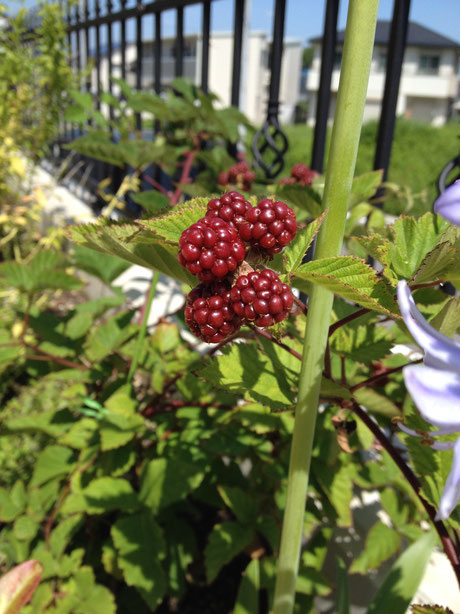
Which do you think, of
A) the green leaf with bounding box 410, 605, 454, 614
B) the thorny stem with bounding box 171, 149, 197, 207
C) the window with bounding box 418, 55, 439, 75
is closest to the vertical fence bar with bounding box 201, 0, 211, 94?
the thorny stem with bounding box 171, 149, 197, 207

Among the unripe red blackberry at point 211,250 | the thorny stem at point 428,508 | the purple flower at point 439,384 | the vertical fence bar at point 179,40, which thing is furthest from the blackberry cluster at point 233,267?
the vertical fence bar at point 179,40

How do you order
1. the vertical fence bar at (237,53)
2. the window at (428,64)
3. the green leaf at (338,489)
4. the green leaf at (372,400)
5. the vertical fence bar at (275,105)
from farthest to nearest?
1. the window at (428,64)
2. the vertical fence bar at (237,53)
3. the vertical fence bar at (275,105)
4. the green leaf at (338,489)
5. the green leaf at (372,400)

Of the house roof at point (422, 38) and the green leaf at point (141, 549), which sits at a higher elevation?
the house roof at point (422, 38)

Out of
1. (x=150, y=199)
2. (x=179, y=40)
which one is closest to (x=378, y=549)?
(x=150, y=199)

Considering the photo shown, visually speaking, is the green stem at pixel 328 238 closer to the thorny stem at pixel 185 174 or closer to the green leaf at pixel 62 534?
the green leaf at pixel 62 534

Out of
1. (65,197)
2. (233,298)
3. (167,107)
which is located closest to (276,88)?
(167,107)

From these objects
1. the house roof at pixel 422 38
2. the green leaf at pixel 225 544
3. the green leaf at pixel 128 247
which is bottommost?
the green leaf at pixel 225 544
